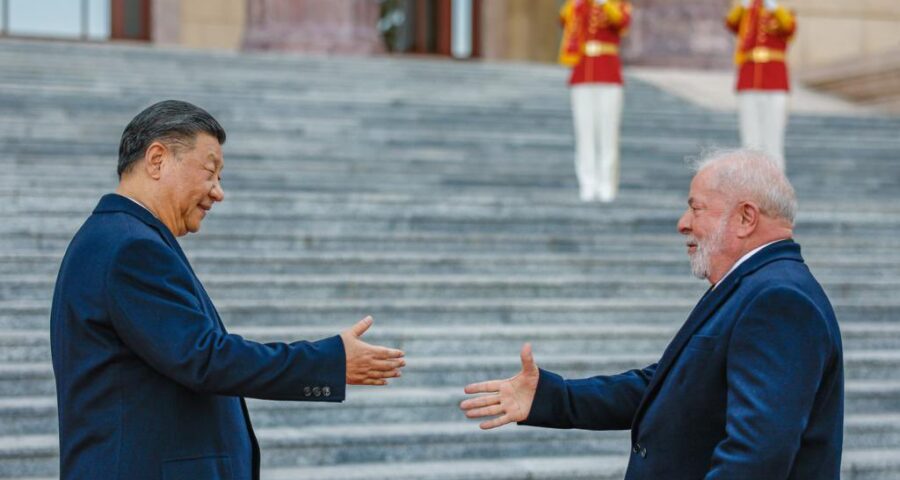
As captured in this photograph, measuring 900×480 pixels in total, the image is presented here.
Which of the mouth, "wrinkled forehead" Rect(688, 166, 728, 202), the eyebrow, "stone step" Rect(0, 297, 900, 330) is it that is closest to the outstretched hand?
the mouth

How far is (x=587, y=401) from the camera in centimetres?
346

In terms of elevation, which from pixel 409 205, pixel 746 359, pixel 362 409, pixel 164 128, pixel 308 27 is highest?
pixel 308 27

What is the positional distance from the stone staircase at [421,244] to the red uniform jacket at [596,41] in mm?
861

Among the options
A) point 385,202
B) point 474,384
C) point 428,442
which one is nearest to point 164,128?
point 474,384

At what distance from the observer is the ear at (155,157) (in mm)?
3041

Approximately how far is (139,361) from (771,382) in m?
1.29

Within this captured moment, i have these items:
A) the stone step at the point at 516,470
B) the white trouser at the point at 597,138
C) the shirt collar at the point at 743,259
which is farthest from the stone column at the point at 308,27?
the shirt collar at the point at 743,259

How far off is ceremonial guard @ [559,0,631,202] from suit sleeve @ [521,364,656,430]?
6.84 metres

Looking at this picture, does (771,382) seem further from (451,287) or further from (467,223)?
(467,223)

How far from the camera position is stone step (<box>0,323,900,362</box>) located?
7055mm

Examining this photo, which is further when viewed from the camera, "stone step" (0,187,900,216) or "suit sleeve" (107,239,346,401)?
"stone step" (0,187,900,216)

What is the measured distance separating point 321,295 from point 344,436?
1.63 m

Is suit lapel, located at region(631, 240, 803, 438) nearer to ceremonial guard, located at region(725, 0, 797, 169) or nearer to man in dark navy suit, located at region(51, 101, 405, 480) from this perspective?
man in dark navy suit, located at region(51, 101, 405, 480)

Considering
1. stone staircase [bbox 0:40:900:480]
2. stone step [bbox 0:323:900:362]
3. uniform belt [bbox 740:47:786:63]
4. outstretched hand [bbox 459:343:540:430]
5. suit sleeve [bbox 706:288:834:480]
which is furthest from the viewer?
uniform belt [bbox 740:47:786:63]
